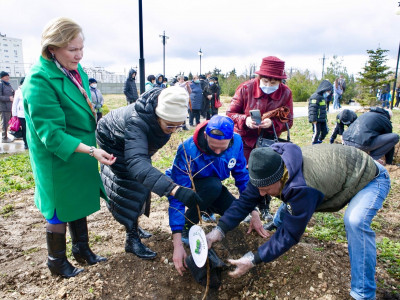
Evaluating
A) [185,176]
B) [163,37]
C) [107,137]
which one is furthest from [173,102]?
[163,37]

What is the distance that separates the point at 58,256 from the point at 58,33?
158cm

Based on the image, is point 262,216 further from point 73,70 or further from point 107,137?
point 73,70

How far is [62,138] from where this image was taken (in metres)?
1.89

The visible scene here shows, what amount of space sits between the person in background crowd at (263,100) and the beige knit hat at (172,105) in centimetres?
128

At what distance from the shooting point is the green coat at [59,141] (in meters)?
1.85

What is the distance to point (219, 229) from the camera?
228 cm

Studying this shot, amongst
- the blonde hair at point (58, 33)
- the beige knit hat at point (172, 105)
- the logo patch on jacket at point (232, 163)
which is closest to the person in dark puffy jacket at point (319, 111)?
the logo patch on jacket at point (232, 163)

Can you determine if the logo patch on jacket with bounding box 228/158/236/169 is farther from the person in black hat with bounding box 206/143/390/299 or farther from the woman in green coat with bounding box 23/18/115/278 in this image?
the woman in green coat with bounding box 23/18/115/278

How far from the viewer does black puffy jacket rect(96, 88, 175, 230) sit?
195 cm

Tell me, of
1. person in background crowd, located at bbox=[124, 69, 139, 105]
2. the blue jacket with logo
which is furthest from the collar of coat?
person in background crowd, located at bbox=[124, 69, 139, 105]

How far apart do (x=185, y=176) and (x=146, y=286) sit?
3.07 feet

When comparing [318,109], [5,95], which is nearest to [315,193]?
[318,109]

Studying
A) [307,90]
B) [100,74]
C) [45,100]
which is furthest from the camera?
[100,74]

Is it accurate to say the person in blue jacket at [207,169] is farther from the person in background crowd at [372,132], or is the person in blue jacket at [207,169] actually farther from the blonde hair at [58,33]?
the person in background crowd at [372,132]
